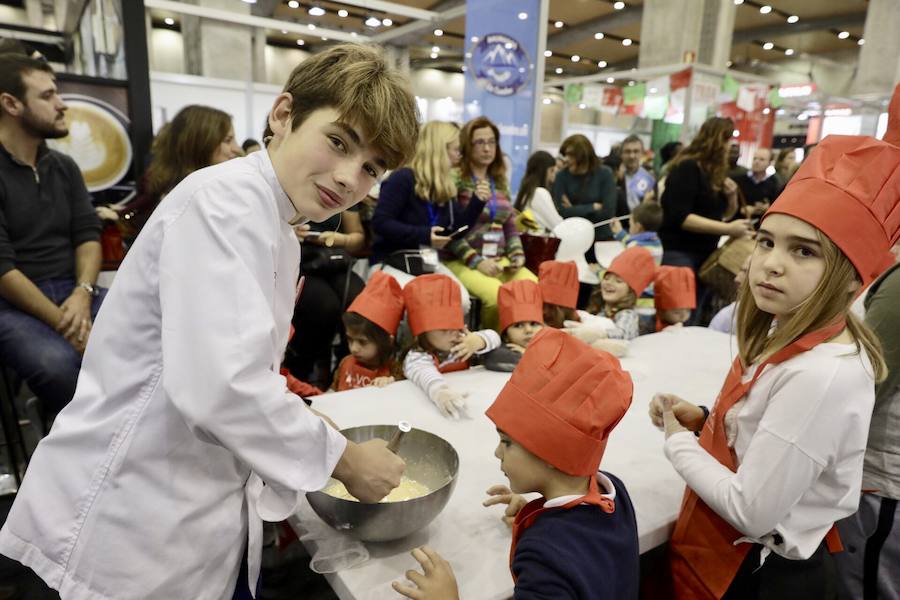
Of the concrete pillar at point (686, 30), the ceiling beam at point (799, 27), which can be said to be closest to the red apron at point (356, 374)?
the concrete pillar at point (686, 30)

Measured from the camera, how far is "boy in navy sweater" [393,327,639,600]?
0.86 metres

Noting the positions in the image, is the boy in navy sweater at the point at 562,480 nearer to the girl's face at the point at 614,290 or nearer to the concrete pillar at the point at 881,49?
the girl's face at the point at 614,290

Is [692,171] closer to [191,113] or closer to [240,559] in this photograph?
[191,113]

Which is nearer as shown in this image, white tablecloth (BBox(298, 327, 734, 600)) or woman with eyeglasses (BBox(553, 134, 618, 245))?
white tablecloth (BBox(298, 327, 734, 600))

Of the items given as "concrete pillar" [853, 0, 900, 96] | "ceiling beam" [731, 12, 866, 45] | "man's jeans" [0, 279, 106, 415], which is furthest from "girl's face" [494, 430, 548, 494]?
"ceiling beam" [731, 12, 866, 45]

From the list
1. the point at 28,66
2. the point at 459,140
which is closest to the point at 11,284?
the point at 28,66

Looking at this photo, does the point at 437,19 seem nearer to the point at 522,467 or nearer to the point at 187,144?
the point at 187,144

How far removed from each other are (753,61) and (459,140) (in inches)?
620

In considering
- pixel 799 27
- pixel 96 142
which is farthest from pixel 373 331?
pixel 799 27

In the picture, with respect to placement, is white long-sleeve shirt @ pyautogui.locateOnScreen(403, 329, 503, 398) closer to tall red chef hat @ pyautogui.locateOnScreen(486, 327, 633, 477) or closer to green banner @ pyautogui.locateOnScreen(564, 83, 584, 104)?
tall red chef hat @ pyautogui.locateOnScreen(486, 327, 633, 477)

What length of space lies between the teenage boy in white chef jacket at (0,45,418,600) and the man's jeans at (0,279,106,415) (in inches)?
48.3

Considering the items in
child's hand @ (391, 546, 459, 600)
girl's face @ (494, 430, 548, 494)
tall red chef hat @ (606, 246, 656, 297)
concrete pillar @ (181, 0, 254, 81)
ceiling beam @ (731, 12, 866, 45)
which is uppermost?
ceiling beam @ (731, 12, 866, 45)

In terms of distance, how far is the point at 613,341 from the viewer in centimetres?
213

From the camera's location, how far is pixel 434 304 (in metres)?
1.96
